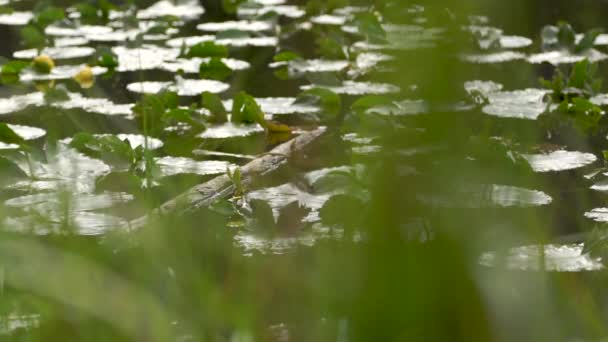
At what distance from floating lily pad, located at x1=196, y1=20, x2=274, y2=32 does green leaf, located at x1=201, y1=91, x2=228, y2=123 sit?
1.05 m

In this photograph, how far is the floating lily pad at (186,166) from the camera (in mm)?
1759

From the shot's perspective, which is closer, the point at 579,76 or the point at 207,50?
the point at 579,76

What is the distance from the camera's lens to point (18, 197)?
1.61m

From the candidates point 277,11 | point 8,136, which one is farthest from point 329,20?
point 8,136

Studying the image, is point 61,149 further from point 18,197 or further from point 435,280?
point 435,280

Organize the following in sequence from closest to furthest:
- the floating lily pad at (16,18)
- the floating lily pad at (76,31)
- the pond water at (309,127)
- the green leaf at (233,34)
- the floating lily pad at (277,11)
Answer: the pond water at (309,127) → the green leaf at (233,34) → the floating lily pad at (76,31) → the floating lily pad at (16,18) → the floating lily pad at (277,11)

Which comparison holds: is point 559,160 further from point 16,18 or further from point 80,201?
point 16,18

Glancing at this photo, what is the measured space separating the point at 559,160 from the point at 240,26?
1596 mm

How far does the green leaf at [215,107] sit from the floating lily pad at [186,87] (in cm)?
26

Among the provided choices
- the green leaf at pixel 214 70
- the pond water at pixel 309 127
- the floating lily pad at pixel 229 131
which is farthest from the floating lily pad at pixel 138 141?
the green leaf at pixel 214 70

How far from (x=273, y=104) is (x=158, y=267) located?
4.79 ft

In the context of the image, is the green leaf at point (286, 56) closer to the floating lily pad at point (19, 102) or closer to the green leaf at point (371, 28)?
the green leaf at point (371, 28)

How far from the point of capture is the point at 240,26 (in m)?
3.26

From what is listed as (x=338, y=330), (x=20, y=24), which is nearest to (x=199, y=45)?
(x=20, y=24)
